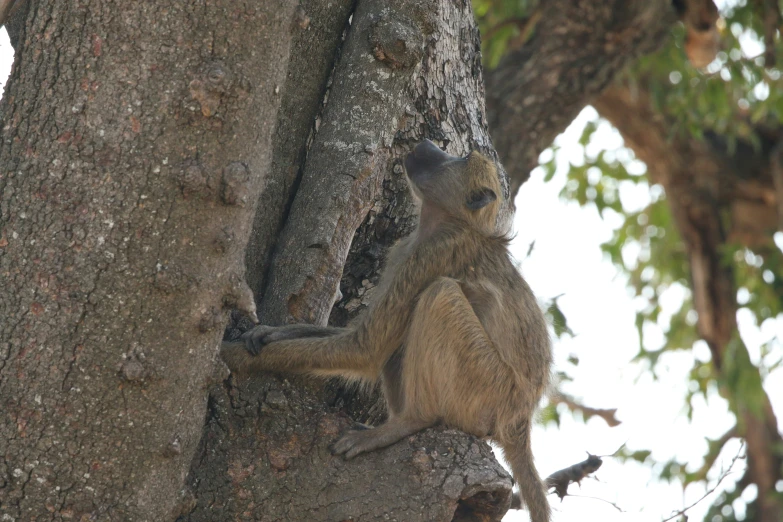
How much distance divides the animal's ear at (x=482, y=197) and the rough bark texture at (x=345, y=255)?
25cm

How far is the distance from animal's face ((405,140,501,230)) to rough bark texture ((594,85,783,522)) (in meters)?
5.15

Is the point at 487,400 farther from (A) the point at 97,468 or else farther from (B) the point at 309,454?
(A) the point at 97,468

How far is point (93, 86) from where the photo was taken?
9.00 ft

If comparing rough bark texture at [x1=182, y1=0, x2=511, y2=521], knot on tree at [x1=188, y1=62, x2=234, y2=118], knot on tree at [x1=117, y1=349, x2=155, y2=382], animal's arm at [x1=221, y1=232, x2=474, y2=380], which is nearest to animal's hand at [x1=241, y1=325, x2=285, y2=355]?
animal's arm at [x1=221, y1=232, x2=474, y2=380]

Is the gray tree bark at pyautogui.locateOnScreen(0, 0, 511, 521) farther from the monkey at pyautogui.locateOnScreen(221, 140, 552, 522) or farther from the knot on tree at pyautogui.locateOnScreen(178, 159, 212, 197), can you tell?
the monkey at pyautogui.locateOnScreen(221, 140, 552, 522)

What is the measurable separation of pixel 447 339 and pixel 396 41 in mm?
1255

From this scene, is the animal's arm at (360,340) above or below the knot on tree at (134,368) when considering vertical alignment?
above

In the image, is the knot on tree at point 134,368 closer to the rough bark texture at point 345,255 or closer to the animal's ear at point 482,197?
the rough bark texture at point 345,255

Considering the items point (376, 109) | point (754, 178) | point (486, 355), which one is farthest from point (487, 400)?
point (754, 178)

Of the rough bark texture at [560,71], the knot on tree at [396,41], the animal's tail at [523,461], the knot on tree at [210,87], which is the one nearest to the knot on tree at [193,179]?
the knot on tree at [210,87]

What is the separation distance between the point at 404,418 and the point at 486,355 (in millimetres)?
514

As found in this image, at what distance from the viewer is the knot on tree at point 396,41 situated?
368 centimetres

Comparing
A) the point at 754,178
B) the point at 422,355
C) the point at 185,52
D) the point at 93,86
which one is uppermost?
the point at 754,178

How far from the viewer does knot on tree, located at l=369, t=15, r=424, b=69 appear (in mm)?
3678
